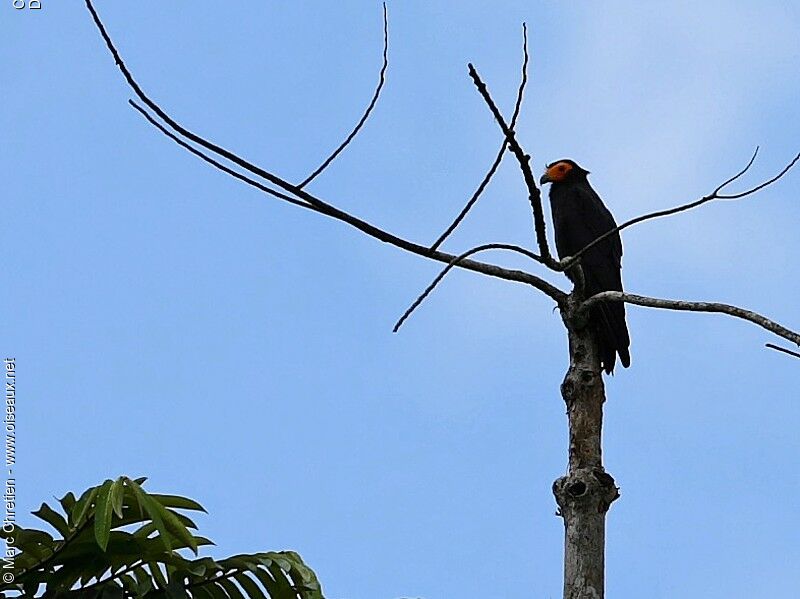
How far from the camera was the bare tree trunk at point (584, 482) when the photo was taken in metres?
2.65

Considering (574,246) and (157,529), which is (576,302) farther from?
(574,246)

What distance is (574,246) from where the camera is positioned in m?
6.25

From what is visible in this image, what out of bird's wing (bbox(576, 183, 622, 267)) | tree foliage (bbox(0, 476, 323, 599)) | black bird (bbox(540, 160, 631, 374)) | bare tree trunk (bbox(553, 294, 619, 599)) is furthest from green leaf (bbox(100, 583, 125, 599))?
bird's wing (bbox(576, 183, 622, 267))

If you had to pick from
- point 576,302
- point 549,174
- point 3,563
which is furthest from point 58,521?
point 549,174

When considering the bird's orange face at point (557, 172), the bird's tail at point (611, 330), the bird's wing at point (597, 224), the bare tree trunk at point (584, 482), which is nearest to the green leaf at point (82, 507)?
the bare tree trunk at point (584, 482)

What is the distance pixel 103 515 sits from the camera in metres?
2.60

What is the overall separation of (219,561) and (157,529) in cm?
25

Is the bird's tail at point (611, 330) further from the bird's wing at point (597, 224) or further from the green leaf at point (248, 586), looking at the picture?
the green leaf at point (248, 586)

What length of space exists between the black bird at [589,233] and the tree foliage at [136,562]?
197 cm

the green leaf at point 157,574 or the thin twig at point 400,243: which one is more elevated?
the thin twig at point 400,243

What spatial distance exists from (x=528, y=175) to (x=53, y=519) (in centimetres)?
146

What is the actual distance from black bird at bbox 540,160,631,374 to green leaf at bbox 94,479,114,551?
2307mm

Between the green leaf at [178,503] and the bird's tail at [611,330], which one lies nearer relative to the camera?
the green leaf at [178,503]

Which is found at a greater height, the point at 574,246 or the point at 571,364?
the point at 574,246
